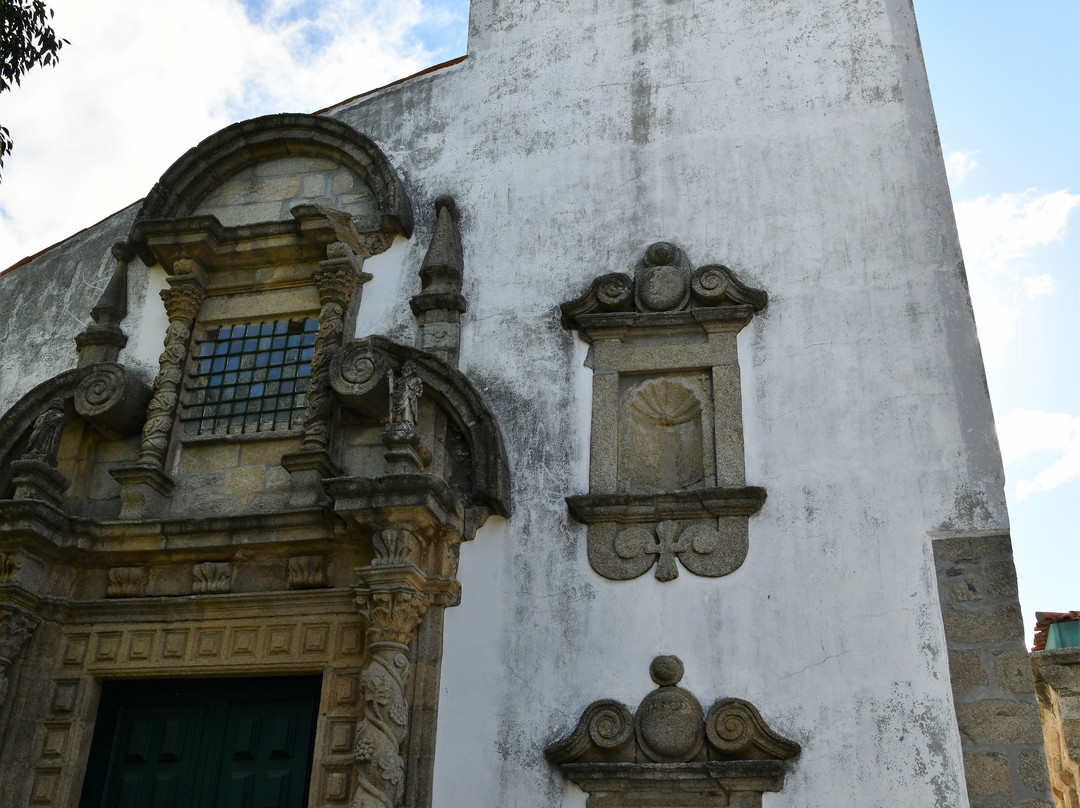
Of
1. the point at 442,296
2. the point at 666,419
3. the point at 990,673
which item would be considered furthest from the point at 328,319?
the point at 990,673

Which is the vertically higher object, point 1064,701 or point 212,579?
point 212,579

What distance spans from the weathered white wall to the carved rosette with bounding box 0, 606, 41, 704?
7.73 feet

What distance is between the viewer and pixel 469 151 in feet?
23.9

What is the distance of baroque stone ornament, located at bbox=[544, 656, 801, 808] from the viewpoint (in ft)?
16.7

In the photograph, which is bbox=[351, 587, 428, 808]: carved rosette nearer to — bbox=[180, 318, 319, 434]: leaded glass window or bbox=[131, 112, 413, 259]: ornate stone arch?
bbox=[180, 318, 319, 434]: leaded glass window

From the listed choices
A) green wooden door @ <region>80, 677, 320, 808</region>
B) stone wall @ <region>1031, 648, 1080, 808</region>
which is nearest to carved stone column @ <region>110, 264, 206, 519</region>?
green wooden door @ <region>80, 677, 320, 808</region>

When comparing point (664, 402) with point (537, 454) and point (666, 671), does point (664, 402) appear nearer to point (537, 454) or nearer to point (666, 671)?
point (537, 454)

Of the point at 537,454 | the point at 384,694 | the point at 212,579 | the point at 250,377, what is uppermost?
the point at 250,377

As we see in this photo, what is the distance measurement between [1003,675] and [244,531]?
3.92m

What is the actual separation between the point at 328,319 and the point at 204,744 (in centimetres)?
255

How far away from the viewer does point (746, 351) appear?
20.2 ft

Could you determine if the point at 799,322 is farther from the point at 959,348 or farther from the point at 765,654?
the point at 765,654

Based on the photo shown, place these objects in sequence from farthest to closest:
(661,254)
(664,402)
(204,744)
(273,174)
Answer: (273,174)
(661,254)
(664,402)
(204,744)

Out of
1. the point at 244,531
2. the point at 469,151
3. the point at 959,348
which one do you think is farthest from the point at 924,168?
the point at 244,531
